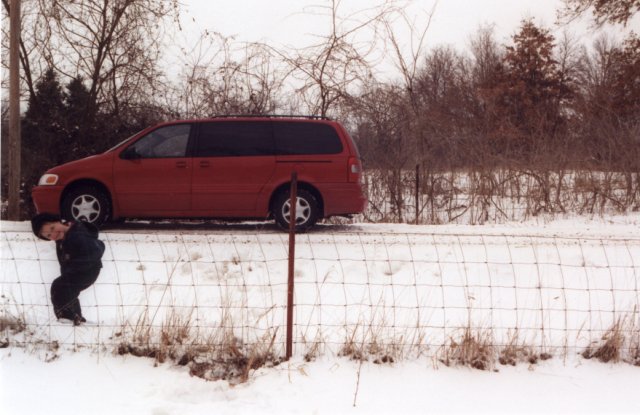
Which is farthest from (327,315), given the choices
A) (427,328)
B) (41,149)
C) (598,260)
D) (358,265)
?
(41,149)

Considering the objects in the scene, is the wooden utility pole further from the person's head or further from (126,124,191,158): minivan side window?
the person's head

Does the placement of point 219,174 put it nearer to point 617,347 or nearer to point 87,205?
point 87,205

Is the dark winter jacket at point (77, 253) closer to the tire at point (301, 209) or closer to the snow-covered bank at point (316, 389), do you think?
the snow-covered bank at point (316, 389)

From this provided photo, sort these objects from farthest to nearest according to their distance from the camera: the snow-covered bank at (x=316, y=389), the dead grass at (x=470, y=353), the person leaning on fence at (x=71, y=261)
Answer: the person leaning on fence at (x=71, y=261) → the dead grass at (x=470, y=353) → the snow-covered bank at (x=316, y=389)

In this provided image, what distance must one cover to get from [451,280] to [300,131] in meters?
4.18

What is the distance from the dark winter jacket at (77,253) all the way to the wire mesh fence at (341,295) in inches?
12.8

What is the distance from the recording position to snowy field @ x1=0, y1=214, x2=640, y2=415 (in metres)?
4.34

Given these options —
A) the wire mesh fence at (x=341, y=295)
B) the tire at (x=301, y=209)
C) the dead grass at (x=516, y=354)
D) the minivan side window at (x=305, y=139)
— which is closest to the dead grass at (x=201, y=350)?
the wire mesh fence at (x=341, y=295)

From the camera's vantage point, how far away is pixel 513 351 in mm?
4914

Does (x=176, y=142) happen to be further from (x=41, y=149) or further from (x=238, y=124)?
(x=41, y=149)

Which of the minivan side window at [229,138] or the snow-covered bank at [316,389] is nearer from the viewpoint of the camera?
the snow-covered bank at [316,389]

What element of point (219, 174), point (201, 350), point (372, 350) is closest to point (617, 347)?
point (372, 350)

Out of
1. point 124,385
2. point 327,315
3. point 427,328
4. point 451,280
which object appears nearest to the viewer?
point 124,385

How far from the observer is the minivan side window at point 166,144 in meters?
10.2
